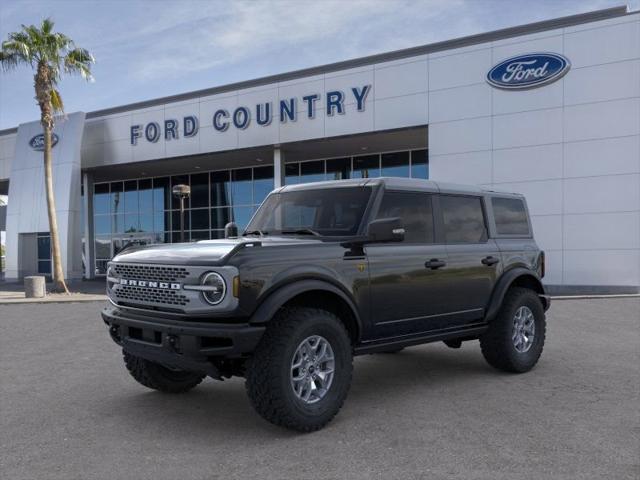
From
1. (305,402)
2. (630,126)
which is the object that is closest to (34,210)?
(630,126)

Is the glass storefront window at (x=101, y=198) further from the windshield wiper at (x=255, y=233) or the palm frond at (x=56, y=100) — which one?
the windshield wiper at (x=255, y=233)

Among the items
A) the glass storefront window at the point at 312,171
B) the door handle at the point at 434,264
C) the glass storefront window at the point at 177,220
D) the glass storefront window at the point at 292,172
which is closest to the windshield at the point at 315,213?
the door handle at the point at 434,264

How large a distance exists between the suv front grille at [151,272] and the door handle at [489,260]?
10.6 ft

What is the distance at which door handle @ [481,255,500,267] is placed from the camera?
5949mm

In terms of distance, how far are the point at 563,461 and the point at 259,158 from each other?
22923 mm

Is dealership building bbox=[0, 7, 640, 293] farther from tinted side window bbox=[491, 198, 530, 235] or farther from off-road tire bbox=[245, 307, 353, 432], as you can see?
off-road tire bbox=[245, 307, 353, 432]

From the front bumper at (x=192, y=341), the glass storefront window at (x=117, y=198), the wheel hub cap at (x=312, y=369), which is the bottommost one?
the wheel hub cap at (x=312, y=369)

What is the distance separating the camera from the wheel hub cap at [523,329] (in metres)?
6.33

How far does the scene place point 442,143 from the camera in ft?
63.6

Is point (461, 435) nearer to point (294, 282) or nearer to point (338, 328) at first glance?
point (338, 328)

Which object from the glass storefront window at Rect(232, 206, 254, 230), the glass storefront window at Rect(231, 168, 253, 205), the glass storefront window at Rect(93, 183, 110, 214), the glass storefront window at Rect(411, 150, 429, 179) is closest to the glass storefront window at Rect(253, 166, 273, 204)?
the glass storefront window at Rect(231, 168, 253, 205)

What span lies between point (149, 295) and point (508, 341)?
12.4 feet

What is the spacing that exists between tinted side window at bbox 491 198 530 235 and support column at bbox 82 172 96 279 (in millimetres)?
27320

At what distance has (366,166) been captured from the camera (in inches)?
973
